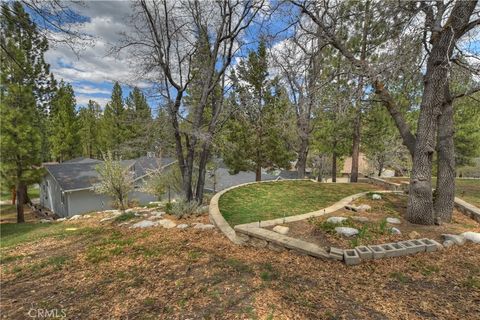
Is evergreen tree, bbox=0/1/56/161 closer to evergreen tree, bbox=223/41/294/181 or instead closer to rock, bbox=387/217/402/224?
rock, bbox=387/217/402/224

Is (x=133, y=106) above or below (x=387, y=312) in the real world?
above

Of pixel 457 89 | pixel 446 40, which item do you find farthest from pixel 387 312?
pixel 457 89

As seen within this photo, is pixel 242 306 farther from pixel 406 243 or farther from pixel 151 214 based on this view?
pixel 151 214

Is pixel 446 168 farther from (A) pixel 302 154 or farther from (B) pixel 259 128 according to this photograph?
(B) pixel 259 128

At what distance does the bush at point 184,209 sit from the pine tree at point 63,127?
2247 cm

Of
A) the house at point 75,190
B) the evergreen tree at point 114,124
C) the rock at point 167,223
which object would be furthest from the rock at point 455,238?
the evergreen tree at point 114,124

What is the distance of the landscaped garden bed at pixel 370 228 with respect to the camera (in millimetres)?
3957

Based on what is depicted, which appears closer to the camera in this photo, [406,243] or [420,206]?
[406,243]

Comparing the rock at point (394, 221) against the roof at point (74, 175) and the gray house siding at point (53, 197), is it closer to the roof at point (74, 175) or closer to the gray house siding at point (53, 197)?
the roof at point (74, 175)

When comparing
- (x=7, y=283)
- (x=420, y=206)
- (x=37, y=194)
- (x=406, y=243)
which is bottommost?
(x=37, y=194)

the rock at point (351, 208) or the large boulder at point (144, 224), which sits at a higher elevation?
the rock at point (351, 208)

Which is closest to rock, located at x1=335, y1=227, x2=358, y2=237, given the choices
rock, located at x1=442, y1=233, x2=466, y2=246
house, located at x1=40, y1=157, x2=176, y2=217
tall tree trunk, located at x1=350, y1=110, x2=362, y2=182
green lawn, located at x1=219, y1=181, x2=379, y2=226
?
rock, located at x1=442, y1=233, x2=466, y2=246

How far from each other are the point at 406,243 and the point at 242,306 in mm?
2835

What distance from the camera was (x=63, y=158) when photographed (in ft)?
80.0
